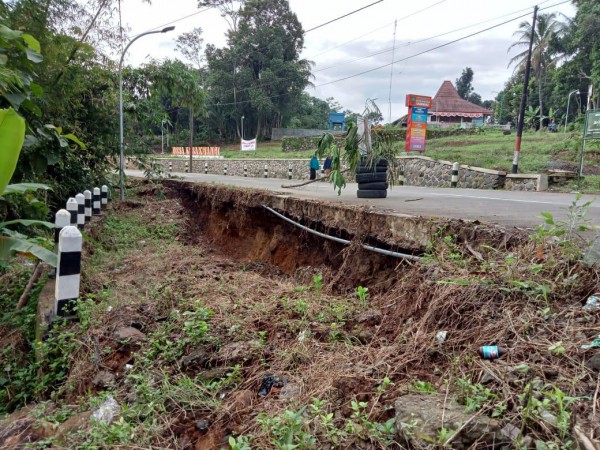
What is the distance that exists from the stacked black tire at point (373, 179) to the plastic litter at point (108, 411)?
595 centimetres

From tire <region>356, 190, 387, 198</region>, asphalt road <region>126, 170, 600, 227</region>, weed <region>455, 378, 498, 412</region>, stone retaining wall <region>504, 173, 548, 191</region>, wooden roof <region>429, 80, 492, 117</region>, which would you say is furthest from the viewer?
wooden roof <region>429, 80, 492, 117</region>

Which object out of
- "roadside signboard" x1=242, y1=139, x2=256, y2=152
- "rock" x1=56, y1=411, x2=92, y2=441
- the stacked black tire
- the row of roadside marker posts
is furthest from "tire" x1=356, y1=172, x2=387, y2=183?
"roadside signboard" x1=242, y1=139, x2=256, y2=152

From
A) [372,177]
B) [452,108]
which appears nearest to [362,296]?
[372,177]

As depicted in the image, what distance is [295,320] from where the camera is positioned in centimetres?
325

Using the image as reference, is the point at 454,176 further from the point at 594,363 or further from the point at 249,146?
the point at 249,146

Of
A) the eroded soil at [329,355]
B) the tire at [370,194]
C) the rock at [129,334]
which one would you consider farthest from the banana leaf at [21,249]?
the tire at [370,194]

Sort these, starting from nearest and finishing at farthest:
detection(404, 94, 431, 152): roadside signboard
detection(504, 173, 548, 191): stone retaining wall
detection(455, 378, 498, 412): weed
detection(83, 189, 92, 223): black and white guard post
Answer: detection(455, 378, 498, 412): weed < detection(83, 189, 92, 223): black and white guard post < detection(504, 173, 548, 191): stone retaining wall < detection(404, 94, 431, 152): roadside signboard

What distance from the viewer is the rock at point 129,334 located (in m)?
3.13

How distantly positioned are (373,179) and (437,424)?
6.35 m

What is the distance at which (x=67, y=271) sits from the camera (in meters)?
3.44

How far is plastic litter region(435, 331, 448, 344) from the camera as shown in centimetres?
252

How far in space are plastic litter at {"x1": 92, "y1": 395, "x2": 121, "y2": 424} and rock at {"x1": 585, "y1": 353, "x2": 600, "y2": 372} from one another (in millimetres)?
2365

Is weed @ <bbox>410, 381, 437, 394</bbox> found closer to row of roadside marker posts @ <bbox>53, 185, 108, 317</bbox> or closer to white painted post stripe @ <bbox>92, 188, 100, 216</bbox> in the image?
row of roadside marker posts @ <bbox>53, 185, 108, 317</bbox>

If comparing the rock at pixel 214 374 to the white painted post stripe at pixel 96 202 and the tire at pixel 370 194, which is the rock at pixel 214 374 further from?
the white painted post stripe at pixel 96 202
